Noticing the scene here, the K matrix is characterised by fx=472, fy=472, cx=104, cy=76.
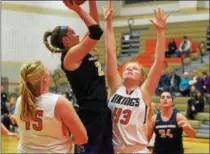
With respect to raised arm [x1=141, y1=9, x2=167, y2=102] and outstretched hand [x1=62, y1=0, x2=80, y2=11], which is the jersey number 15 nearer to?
outstretched hand [x1=62, y1=0, x2=80, y2=11]

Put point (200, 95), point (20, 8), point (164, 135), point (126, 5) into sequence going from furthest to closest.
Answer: point (126, 5) → point (20, 8) → point (200, 95) → point (164, 135)

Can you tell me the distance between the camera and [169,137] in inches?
193

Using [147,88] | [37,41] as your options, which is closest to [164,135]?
[147,88]

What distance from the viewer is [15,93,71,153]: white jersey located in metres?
2.68

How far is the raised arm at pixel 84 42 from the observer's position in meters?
2.81

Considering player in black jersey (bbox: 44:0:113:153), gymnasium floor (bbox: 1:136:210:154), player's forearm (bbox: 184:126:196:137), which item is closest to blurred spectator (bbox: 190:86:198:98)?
gymnasium floor (bbox: 1:136:210:154)

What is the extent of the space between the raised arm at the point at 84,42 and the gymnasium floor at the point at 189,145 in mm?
6922

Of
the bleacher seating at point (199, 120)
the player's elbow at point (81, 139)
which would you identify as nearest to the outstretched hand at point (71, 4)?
the player's elbow at point (81, 139)

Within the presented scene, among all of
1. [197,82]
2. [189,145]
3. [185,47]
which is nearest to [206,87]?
[197,82]

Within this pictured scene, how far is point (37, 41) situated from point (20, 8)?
153 centimetres

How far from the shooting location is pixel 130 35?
20766 millimetres

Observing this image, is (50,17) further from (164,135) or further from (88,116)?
(88,116)

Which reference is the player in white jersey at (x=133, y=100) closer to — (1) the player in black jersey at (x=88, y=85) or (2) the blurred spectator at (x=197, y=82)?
(1) the player in black jersey at (x=88, y=85)

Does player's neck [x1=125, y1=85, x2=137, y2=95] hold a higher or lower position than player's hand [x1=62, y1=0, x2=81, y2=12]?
lower
